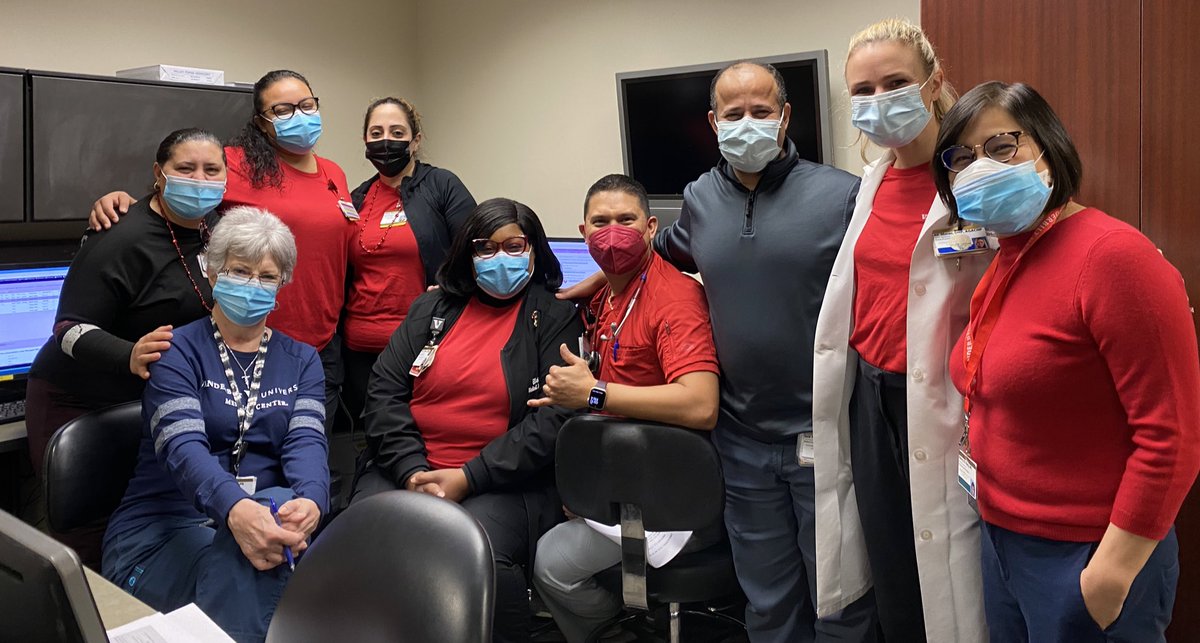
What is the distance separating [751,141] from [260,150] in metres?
1.53

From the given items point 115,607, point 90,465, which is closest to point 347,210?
point 90,465

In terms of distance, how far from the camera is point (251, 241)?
2.14m

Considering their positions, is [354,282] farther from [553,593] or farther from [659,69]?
[659,69]

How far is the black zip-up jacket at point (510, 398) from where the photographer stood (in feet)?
7.61

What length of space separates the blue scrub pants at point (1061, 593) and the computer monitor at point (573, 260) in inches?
86.9

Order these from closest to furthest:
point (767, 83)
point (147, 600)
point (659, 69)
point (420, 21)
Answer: point (147, 600), point (767, 83), point (659, 69), point (420, 21)

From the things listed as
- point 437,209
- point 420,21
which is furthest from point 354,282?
point 420,21

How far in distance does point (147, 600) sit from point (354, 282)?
50.5 inches

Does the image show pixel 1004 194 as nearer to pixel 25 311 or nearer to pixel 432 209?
pixel 432 209

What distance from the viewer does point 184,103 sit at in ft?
10.5

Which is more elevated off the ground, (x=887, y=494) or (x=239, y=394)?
Answer: (x=239, y=394)

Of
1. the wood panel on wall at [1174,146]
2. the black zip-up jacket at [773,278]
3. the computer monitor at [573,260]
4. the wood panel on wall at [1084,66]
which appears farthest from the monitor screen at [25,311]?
the wood panel on wall at [1174,146]

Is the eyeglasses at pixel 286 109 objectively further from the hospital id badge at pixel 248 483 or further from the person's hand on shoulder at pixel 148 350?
the hospital id badge at pixel 248 483

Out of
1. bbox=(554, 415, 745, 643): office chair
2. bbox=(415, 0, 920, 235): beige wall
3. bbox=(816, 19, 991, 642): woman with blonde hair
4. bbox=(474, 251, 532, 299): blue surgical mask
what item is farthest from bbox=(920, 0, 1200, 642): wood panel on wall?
bbox=(415, 0, 920, 235): beige wall
